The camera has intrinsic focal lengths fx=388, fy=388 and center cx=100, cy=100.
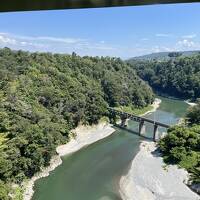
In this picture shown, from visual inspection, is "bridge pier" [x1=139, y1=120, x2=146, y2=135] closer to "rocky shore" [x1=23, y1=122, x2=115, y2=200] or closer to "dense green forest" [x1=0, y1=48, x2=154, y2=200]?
"rocky shore" [x1=23, y1=122, x2=115, y2=200]

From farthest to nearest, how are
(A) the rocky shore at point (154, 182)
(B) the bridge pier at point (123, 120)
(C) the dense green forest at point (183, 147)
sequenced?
1. (B) the bridge pier at point (123, 120)
2. (C) the dense green forest at point (183, 147)
3. (A) the rocky shore at point (154, 182)

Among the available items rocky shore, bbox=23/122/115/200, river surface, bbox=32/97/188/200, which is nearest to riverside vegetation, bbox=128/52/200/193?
river surface, bbox=32/97/188/200

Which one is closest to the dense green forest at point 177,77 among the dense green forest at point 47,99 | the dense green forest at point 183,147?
the dense green forest at point 47,99

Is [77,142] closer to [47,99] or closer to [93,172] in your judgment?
[47,99]

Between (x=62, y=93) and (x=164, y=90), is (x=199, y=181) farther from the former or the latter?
(x=164, y=90)

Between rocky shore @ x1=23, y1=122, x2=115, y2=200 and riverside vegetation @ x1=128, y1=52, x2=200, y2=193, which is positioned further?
riverside vegetation @ x1=128, y1=52, x2=200, y2=193

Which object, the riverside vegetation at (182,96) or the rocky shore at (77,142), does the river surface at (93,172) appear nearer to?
the rocky shore at (77,142)
